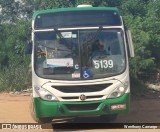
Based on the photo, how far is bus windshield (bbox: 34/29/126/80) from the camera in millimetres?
8078

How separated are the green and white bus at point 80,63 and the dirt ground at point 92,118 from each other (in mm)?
921

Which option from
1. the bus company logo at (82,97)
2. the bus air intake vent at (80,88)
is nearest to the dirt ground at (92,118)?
the bus company logo at (82,97)

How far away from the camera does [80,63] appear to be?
814 cm

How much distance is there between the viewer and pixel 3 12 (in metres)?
31.6

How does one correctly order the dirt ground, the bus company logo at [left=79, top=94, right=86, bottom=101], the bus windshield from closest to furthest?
the bus company logo at [left=79, top=94, right=86, bottom=101]
the bus windshield
the dirt ground

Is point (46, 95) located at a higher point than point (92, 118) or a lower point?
higher

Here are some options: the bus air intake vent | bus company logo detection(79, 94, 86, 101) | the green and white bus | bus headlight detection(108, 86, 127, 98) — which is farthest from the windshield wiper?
bus headlight detection(108, 86, 127, 98)

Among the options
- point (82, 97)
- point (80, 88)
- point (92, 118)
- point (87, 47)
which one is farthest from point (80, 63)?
point (92, 118)

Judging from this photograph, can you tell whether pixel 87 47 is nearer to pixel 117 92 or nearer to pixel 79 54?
pixel 79 54

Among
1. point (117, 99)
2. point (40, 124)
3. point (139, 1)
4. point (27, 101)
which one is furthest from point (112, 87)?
point (139, 1)

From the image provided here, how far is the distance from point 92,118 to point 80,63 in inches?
96.8

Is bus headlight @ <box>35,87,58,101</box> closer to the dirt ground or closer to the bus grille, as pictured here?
the bus grille

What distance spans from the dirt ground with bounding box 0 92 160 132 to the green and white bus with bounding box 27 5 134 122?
921 millimetres

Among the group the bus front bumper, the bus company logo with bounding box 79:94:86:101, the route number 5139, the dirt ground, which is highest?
the route number 5139
